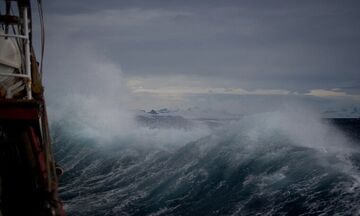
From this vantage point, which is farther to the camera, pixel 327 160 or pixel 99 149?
pixel 99 149

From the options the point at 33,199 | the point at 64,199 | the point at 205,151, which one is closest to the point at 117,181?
the point at 64,199

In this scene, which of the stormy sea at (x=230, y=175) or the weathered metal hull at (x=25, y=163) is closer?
the weathered metal hull at (x=25, y=163)

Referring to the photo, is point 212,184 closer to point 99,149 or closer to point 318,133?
point 318,133

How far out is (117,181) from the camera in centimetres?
1850

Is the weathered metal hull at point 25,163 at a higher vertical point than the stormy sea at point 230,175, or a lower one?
higher

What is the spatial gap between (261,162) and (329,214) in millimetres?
5287

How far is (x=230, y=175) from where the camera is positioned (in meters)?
15.7

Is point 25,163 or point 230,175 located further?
point 230,175

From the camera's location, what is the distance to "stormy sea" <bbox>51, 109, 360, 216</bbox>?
12.1 meters

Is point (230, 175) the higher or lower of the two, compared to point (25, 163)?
lower

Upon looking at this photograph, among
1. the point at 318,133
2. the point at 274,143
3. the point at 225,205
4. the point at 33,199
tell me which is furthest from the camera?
the point at 318,133

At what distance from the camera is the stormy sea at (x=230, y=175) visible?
39.8 ft

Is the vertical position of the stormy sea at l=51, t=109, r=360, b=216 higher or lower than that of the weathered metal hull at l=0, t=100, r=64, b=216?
lower

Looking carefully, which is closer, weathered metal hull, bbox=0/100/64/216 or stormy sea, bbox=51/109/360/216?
weathered metal hull, bbox=0/100/64/216
